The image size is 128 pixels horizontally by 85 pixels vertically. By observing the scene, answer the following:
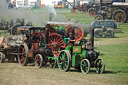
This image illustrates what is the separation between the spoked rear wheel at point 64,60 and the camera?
47.4ft

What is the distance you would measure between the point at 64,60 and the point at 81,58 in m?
0.74

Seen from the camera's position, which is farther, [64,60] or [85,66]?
[64,60]

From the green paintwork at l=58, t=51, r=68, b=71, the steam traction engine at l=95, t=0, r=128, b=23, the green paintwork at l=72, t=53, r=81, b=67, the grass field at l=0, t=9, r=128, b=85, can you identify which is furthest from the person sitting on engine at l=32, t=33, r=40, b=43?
the steam traction engine at l=95, t=0, r=128, b=23

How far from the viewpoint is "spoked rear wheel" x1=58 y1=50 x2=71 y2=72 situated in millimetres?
14453

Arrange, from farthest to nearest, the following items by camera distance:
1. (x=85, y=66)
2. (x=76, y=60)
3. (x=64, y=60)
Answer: (x=64, y=60) < (x=76, y=60) < (x=85, y=66)

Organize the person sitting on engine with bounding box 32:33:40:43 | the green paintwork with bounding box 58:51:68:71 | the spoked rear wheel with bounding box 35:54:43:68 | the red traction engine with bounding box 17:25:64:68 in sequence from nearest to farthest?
the green paintwork with bounding box 58:51:68:71 < the spoked rear wheel with bounding box 35:54:43:68 < the red traction engine with bounding box 17:25:64:68 < the person sitting on engine with bounding box 32:33:40:43

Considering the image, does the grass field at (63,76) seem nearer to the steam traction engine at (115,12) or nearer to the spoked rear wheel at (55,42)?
the spoked rear wheel at (55,42)

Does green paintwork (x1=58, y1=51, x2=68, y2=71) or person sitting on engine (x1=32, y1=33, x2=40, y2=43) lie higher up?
person sitting on engine (x1=32, y1=33, x2=40, y2=43)

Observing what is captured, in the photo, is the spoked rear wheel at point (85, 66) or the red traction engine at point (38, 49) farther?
the red traction engine at point (38, 49)

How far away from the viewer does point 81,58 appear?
14859 millimetres

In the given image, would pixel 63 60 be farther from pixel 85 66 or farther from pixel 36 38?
pixel 36 38

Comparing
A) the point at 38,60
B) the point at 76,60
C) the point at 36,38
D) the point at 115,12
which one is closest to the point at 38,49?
the point at 38,60

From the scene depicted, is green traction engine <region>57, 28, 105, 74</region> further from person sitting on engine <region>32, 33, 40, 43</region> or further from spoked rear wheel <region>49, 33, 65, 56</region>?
person sitting on engine <region>32, 33, 40, 43</region>

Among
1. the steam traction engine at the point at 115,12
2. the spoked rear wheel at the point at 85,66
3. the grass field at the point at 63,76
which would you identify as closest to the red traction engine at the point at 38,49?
the grass field at the point at 63,76
